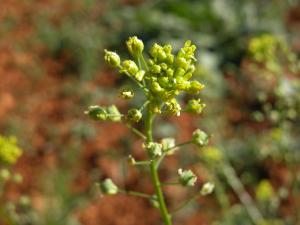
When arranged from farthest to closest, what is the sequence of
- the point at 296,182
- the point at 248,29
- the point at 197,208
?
the point at 248,29 < the point at 197,208 < the point at 296,182

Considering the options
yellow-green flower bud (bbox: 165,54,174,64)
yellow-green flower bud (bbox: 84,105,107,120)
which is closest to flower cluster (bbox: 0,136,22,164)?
yellow-green flower bud (bbox: 84,105,107,120)

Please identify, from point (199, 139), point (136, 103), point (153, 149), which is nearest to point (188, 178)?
point (199, 139)

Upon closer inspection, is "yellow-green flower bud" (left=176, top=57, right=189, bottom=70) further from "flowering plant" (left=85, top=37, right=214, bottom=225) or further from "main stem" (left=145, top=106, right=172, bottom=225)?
"main stem" (left=145, top=106, right=172, bottom=225)

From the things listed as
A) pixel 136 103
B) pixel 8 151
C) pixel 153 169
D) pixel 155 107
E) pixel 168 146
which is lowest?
pixel 153 169

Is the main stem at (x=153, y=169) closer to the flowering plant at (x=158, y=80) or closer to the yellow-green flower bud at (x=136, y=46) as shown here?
the flowering plant at (x=158, y=80)

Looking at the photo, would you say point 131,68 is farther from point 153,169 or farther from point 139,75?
point 153,169

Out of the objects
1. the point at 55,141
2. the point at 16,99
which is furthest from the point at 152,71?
the point at 16,99

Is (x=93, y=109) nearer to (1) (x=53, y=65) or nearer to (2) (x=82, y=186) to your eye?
(2) (x=82, y=186)

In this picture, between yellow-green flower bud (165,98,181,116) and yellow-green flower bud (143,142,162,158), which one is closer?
yellow-green flower bud (165,98,181,116)
